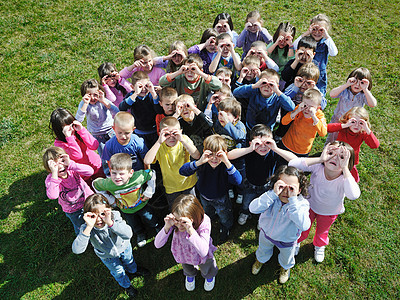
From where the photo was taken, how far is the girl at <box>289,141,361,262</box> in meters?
3.96

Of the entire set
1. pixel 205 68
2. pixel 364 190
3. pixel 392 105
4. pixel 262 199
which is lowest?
pixel 364 190

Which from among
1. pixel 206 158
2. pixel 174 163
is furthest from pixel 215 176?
pixel 174 163

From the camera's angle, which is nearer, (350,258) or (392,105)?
(350,258)

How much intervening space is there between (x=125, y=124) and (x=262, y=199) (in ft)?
7.77

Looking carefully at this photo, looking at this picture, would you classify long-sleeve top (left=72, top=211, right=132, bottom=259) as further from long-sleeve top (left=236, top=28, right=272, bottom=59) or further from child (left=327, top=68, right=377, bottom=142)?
long-sleeve top (left=236, top=28, right=272, bottom=59)

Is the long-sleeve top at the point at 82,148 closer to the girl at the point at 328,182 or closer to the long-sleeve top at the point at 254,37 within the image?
the girl at the point at 328,182

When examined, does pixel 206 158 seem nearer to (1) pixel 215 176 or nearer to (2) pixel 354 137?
(1) pixel 215 176

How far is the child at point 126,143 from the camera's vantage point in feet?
15.2

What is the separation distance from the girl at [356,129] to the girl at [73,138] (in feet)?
13.7

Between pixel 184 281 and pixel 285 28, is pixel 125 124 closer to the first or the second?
pixel 184 281

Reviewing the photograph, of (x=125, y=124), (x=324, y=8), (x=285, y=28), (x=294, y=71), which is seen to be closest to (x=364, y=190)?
(x=294, y=71)

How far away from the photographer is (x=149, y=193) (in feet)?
15.2

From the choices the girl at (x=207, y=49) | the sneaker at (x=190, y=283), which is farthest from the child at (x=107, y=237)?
the girl at (x=207, y=49)

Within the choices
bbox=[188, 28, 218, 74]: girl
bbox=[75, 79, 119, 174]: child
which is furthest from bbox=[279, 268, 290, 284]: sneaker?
bbox=[188, 28, 218, 74]: girl
